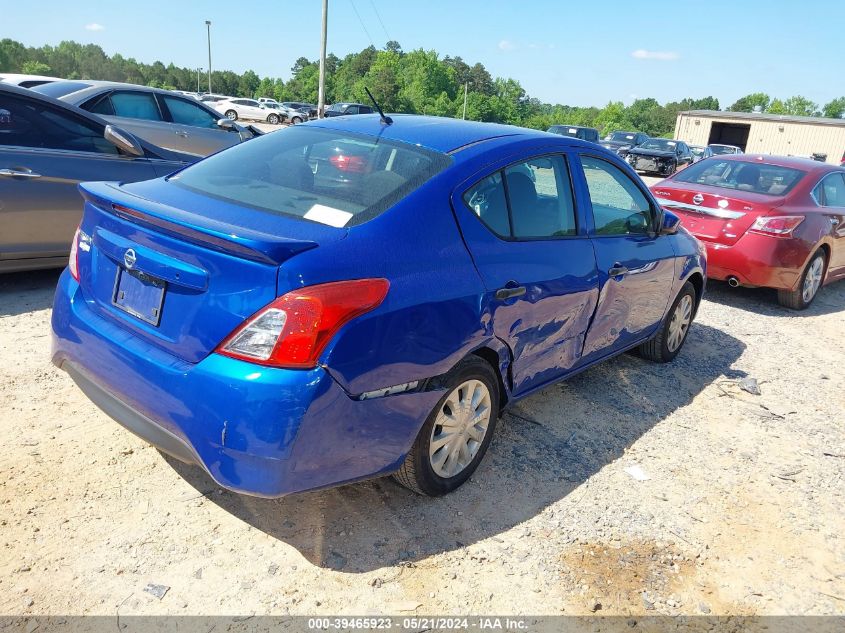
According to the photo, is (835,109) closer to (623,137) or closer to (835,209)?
(623,137)

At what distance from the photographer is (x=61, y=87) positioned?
847 cm

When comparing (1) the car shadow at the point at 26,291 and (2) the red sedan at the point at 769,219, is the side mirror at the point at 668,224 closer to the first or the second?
(2) the red sedan at the point at 769,219

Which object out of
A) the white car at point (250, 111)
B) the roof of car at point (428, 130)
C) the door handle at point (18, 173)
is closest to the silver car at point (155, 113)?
the door handle at point (18, 173)

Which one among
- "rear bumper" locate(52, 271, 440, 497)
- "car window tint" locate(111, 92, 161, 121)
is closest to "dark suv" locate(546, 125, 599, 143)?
"car window tint" locate(111, 92, 161, 121)

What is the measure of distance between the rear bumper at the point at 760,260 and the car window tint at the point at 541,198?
392 centimetres

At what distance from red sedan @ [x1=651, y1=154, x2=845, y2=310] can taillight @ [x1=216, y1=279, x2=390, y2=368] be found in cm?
577

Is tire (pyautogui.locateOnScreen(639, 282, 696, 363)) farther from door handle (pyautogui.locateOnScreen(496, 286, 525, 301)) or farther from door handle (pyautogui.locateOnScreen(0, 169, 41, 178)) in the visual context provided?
door handle (pyautogui.locateOnScreen(0, 169, 41, 178))

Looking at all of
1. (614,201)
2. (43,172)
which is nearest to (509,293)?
(614,201)

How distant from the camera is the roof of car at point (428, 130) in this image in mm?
3246

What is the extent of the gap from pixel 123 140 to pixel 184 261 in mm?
3211

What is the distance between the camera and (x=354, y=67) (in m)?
101

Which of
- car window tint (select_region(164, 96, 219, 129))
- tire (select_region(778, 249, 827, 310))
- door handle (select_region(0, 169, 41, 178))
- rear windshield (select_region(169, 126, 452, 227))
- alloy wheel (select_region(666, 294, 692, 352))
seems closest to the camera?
rear windshield (select_region(169, 126, 452, 227))

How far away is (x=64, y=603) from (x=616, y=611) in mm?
2008

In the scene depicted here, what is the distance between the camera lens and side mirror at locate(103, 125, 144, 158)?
5039 millimetres
